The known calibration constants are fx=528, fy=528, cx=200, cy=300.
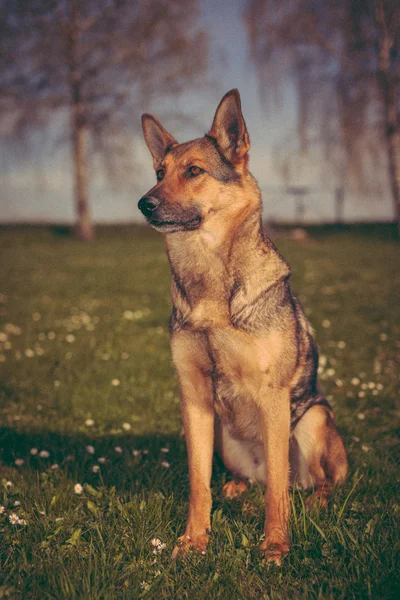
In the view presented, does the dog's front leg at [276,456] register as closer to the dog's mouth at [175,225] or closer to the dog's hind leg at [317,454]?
the dog's hind leg at [317,454]

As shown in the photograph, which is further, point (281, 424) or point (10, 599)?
point (281, 424)

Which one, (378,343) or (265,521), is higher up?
(265,521)

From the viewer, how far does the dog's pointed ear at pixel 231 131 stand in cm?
357

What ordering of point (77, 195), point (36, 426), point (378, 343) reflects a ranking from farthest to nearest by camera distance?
point (77, 195) < point (378, 343) < point (36, 426)

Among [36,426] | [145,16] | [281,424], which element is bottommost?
[36,426]

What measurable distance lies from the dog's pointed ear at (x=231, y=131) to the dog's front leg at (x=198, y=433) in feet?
4.94

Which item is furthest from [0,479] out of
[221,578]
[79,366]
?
[79,366]

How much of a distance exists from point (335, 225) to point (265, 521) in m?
26.4

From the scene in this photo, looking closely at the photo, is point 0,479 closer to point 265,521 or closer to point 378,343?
point 265,521

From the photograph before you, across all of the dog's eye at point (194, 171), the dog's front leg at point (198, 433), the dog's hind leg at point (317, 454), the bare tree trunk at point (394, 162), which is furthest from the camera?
the bare tree trunk at point (394, 162)

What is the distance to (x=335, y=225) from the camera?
28.3 metres

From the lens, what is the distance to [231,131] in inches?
146

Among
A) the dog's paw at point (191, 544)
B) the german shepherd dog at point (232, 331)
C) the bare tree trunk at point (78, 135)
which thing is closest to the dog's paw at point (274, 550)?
the german shepherd dog at point (232, 331)

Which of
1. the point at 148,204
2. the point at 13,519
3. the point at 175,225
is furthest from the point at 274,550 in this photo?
the point at 148,204
